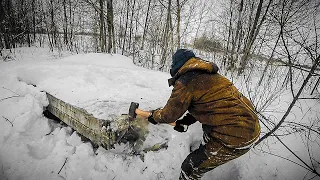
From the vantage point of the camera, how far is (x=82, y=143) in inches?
102

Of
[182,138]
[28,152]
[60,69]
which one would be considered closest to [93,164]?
[28,152]

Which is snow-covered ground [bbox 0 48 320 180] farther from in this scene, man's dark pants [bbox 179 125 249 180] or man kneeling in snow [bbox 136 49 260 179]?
man kneeling in snow [bbox 136 49 260 179]

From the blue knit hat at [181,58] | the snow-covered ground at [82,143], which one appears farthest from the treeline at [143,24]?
the blue knit hat at [181,58]

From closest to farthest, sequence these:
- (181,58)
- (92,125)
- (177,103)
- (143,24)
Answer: (177,103) → (181,58) → (92,125) → (143,24)

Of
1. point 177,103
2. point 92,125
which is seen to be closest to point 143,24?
point 92,125

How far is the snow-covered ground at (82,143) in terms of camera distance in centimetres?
223

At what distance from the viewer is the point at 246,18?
772 centimetres

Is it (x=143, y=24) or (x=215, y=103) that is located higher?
(x=143, y=24)

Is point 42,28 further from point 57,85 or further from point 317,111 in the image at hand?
point 317,111

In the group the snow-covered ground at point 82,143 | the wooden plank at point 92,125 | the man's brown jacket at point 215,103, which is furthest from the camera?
the wooden plank at point 92,125

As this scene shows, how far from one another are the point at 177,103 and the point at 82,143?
65.7 inches

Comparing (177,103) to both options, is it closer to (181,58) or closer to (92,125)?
(181,58)

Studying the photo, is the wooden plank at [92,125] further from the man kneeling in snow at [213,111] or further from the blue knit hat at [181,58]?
the blue knit hat at [181,58]

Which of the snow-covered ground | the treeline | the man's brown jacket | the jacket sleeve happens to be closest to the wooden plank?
the snow-covered ground
